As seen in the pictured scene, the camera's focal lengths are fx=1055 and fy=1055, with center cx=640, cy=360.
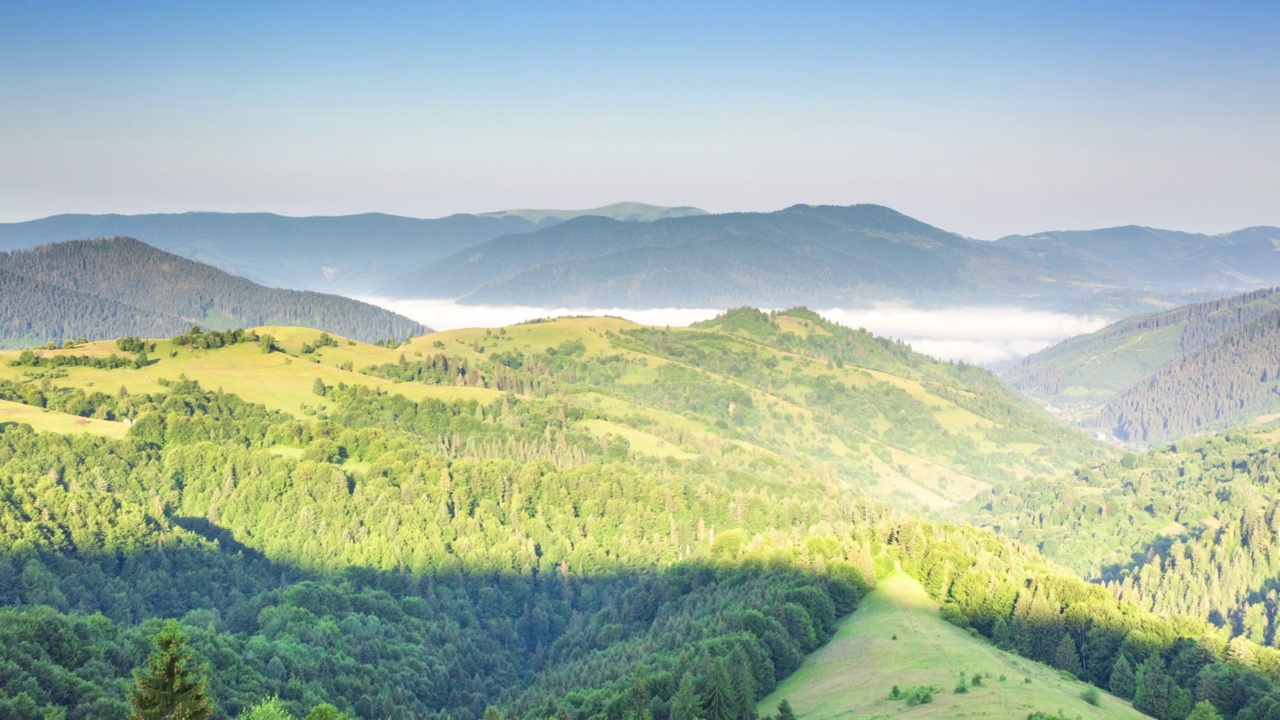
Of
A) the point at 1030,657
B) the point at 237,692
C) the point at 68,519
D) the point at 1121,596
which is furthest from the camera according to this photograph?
the point at 68,519

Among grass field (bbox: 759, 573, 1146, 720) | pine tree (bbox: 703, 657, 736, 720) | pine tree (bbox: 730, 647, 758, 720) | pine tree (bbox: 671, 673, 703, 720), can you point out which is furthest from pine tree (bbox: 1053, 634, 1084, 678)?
pine tree (bbox: 671, 673, 703, 720)

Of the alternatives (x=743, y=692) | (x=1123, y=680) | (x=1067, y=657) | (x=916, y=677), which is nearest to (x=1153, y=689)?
(x=1123, y=680)

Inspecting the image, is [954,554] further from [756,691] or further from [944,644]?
[756,691]

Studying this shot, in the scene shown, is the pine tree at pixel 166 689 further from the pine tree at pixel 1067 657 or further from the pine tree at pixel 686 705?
the pine tree at pixel 1067 657

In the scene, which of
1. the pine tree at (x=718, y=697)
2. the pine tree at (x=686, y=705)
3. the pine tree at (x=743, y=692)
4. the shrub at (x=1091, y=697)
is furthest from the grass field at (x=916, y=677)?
the pine tree at (x=686, y=705)

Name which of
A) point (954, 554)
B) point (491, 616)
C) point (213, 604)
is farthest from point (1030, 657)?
point (213, 604)

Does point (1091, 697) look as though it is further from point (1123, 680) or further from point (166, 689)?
point (166, 689)
